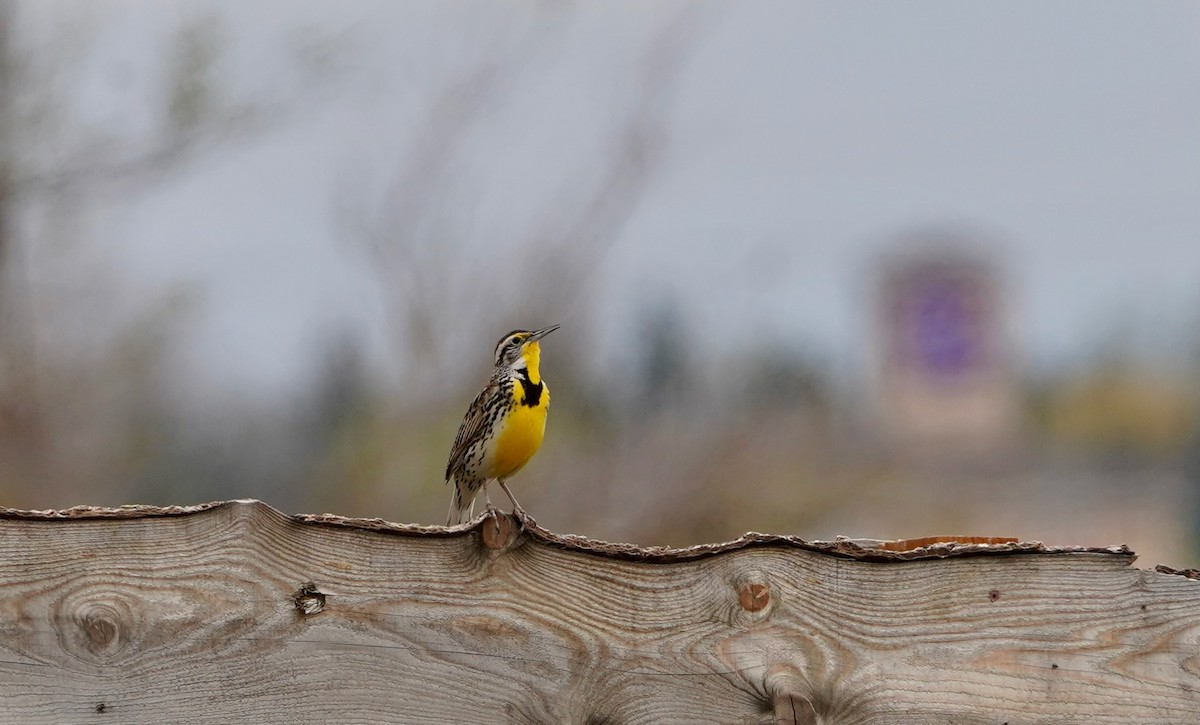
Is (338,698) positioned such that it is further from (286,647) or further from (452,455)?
(452,455)

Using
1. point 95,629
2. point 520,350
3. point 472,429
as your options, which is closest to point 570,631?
point 95,629

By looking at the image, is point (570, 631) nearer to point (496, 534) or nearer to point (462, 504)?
point (496, 534)

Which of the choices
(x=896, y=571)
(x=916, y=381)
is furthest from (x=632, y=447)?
(x=916, y=381)

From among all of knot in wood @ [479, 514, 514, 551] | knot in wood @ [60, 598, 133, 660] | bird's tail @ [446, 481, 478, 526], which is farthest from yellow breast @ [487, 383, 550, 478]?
knot in wood @ [60, 598, 133, 660]

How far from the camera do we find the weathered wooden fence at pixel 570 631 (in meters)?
2.85

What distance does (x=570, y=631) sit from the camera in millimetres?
2875

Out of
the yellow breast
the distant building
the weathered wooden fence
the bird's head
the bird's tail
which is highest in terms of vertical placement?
the distant building

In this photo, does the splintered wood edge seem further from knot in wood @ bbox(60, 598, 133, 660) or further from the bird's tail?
the bird's tail

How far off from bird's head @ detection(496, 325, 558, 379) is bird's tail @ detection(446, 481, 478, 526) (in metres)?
0.52

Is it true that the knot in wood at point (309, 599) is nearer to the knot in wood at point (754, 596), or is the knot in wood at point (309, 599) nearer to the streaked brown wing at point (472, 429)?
the knot in wood at point (754, 596)

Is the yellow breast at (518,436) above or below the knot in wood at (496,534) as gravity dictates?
above

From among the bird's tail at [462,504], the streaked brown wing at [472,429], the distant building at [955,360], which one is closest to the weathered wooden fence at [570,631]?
the streaked brown wing at [472,429]

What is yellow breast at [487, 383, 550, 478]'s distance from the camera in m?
6.05

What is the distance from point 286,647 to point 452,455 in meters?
3.59
